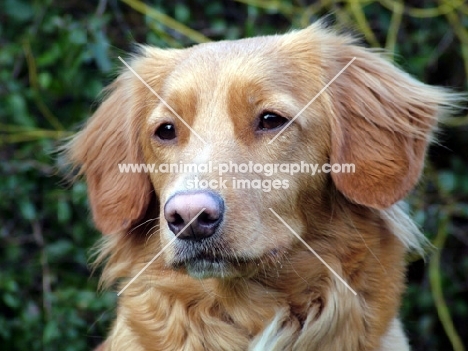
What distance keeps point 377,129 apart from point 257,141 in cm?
56

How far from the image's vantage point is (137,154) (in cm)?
395

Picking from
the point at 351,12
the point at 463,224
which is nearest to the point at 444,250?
the point at 463,224

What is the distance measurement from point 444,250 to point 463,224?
27 cm

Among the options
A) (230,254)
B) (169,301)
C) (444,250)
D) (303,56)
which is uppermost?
(303,56)

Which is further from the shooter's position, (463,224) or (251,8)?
(463,224)

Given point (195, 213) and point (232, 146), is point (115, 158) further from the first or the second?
point (195, 213)

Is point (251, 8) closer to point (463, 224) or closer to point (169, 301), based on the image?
point (463, 224)

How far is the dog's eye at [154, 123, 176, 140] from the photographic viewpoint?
3699 millimetres

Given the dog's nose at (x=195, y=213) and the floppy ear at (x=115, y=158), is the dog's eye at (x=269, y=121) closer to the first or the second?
the dog's nose at (x=195, y=213)

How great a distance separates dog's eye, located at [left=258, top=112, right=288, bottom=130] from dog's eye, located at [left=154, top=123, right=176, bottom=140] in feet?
1.39

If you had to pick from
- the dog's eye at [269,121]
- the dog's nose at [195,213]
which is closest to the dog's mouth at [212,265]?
the dog's nose at [195,213]

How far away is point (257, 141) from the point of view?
11.5 feet

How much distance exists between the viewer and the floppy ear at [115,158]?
3.88 metres

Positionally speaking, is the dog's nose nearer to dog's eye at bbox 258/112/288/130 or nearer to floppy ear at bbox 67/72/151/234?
dog's eye at bbox 258/112/288/130
